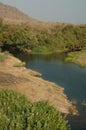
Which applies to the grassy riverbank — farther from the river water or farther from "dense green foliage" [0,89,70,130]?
"dense green foliage" [0,89,70,130]

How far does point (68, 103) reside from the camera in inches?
2108

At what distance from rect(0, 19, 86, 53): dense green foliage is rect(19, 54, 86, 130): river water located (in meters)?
9.45

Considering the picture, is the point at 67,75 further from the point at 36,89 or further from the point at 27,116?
the point at 27,116

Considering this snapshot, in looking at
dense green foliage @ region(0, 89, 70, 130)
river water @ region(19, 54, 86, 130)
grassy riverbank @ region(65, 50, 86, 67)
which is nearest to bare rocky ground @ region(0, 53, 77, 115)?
river water @ region(19, 54, 86, 130)

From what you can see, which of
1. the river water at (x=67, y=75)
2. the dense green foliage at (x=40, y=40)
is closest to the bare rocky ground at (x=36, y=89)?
the river water at (x=67, y=75)

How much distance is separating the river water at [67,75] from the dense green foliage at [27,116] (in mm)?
10654

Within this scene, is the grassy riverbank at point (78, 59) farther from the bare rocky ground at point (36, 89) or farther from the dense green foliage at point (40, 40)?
the bare rocky ground at point (36, 89)

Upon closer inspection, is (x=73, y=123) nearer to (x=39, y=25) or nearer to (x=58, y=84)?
(x=58, y=84)

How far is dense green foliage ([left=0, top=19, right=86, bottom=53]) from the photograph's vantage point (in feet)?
376

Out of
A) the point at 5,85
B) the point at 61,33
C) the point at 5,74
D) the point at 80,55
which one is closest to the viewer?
the point at 5,85

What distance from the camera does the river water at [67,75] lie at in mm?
48081

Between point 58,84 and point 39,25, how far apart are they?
111 m

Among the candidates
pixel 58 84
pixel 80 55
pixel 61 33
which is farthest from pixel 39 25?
pixel 58 84

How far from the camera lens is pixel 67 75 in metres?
76.1
